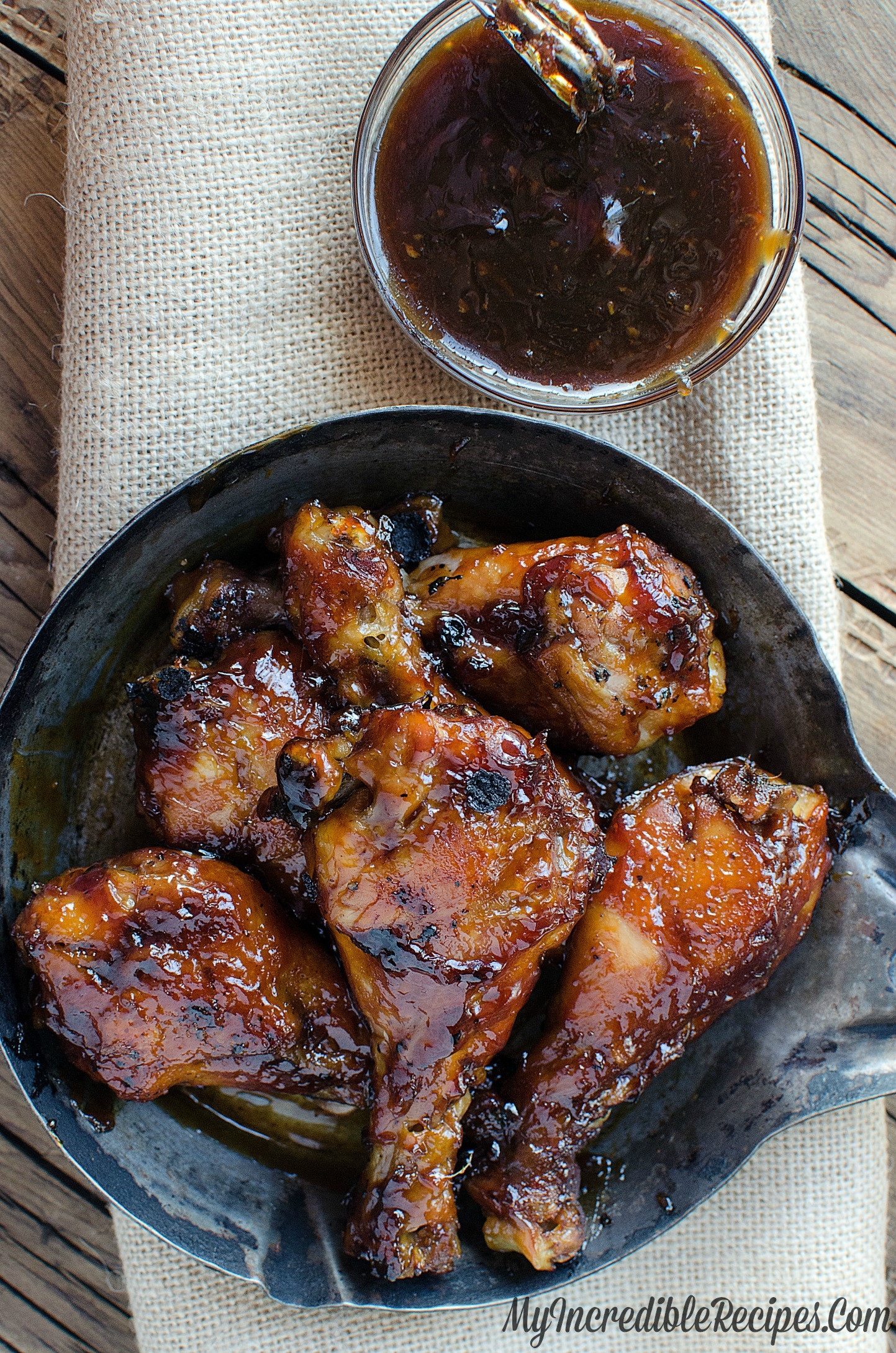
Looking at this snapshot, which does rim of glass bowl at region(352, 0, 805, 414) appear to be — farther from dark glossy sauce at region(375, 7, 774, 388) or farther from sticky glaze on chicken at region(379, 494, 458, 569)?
sticky glaze on chicken at region(379, 494, 458, 569)

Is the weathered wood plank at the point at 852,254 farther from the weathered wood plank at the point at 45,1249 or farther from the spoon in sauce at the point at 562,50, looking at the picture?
the weathered wood plank at the point at 45,1249

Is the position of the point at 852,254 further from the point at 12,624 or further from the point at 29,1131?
the point at 29,1131

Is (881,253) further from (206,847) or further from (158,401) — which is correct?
(206,847)

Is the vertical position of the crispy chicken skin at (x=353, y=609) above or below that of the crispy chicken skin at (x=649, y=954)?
above

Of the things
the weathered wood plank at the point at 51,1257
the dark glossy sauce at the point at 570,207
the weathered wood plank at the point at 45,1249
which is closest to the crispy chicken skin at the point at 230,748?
the dark glossy sauce at the point at 570,207

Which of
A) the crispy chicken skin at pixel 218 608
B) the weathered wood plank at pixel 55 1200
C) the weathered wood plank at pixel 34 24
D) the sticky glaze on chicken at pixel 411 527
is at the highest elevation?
the weathered wood plank at pixel 34 24

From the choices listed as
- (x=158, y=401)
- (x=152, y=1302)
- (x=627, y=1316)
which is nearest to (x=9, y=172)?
(x=158, y=401)
